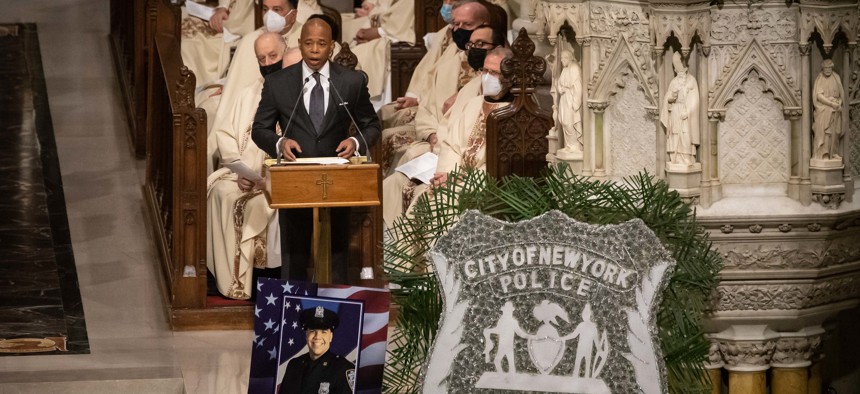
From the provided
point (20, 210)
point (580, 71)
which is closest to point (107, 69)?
point (20, 210)

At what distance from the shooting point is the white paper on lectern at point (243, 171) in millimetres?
8547

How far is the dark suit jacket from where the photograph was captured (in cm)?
748

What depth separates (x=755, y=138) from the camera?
471 centimetres

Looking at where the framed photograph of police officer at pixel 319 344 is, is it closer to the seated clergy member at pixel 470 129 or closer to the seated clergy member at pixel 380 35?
the seated clergy member at pixel 470 129

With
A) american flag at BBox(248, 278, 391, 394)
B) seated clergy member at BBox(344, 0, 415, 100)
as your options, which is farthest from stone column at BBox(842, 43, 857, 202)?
seated clergy member at BBox(344, 0, 415, 100)

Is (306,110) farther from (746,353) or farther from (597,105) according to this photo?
(746,353)

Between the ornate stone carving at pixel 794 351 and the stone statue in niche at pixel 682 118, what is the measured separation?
62cm

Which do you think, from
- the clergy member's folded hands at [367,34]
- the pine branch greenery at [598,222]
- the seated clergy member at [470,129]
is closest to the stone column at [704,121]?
the pine branch greenery at [598,222]

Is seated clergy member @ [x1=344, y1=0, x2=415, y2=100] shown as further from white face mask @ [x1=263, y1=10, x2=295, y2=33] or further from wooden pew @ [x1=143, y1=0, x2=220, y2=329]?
wooden pew @ [x1=143, y1=0, x2=220, y2=329]

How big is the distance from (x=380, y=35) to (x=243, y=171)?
3239mm

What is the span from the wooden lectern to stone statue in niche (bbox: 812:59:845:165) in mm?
2383

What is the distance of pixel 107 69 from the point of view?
12266 mm

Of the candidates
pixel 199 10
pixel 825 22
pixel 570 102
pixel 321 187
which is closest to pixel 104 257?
pixel 321 187

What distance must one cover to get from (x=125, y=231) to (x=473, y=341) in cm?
561
